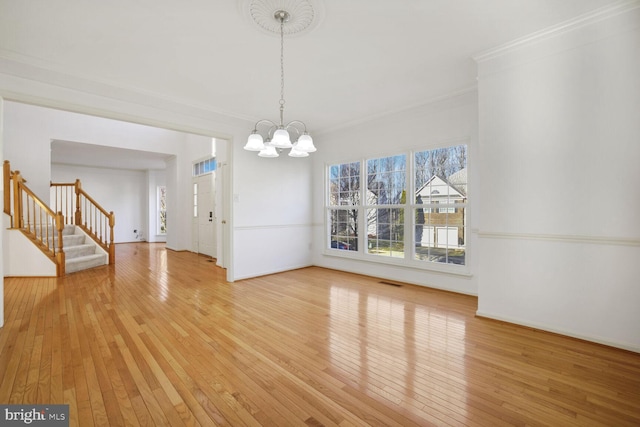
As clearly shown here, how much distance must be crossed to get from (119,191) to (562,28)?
12.2m

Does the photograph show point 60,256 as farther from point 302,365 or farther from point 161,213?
point 161,213

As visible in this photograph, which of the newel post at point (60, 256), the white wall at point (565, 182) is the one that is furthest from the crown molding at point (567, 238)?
the newel post at point (60, 256)

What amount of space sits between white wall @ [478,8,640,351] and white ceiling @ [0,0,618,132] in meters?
0.34

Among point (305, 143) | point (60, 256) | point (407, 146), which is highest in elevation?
point (407, 146)

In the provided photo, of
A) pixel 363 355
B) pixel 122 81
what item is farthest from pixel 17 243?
pixel 363 355

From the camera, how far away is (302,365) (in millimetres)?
2125

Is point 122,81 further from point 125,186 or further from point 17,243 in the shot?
point 125,186

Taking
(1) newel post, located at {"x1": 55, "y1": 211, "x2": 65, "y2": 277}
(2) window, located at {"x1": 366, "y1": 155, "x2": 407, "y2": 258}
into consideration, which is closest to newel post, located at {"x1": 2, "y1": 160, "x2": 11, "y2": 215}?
(1) newel post, located at {"x1": 55, "y1": 211, "x2": 65, "y2": 277}

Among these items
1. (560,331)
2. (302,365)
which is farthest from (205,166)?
(560,331)

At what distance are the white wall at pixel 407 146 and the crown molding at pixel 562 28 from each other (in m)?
0.88

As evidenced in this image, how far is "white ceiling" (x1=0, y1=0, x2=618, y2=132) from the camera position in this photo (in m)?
2.22

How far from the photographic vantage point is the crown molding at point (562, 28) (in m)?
2.24

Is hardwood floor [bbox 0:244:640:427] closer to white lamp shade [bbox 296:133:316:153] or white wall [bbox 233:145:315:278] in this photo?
white wall [bbox 233:145:315:278]

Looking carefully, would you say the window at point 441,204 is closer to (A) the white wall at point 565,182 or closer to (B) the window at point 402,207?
(B) the window at point 402,207
